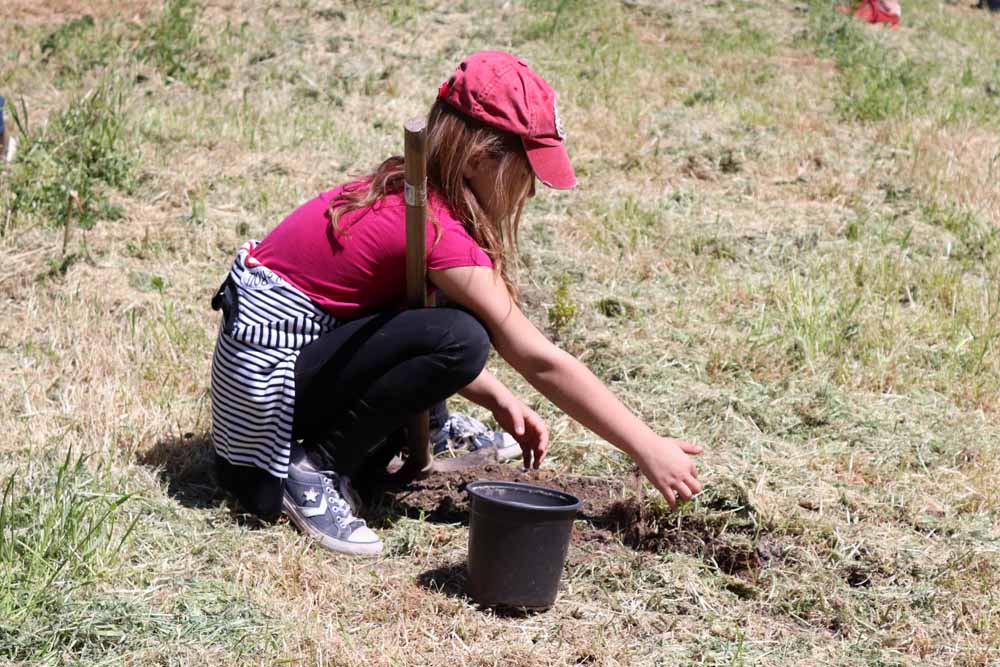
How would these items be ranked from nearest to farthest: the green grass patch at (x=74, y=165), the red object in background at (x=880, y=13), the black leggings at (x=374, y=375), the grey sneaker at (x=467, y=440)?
the black leggings at (x=374, y=375) < the grey sneaker at (x=467, y=440) < the green grass patch at (x=74, y=165) < the red object in background at (x=880, y=13)

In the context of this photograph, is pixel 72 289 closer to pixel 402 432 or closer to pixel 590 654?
pixel 402 432

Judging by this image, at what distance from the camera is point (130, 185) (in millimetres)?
5234

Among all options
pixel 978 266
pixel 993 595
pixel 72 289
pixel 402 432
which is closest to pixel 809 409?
pixel 993 595

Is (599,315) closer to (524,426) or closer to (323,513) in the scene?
(524,426)

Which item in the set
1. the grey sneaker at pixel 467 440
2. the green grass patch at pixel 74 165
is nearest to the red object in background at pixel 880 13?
the green grass patch at pixel 74 165

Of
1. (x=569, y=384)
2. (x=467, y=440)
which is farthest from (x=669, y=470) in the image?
(x=467, y=440)

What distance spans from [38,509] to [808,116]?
197 inches

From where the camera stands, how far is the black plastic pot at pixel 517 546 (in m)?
2.61

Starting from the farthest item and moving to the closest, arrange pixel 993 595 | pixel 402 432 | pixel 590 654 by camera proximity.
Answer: pixel 402 432 → pixel 993 595 → pixel 590 654

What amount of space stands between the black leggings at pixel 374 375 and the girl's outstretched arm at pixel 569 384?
8cm

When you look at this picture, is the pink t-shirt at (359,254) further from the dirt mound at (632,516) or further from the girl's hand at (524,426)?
the dirt mound at (632,516)

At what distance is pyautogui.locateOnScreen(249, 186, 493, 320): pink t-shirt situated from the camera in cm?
275

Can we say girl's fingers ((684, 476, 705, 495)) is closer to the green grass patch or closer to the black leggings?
the black leggings

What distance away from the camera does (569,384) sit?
2.73 meters
